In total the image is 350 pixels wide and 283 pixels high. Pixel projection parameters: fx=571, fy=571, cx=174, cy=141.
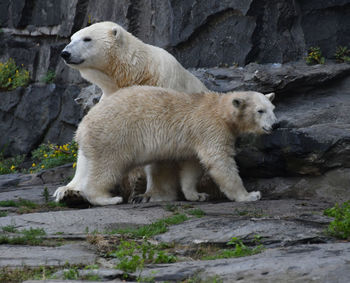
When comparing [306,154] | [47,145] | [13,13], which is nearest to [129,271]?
[306,154]

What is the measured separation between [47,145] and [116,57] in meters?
5.24

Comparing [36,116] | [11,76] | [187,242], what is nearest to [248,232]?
[187,242]

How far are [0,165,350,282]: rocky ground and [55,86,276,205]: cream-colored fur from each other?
396 mm

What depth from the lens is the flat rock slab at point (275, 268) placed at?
3.22m

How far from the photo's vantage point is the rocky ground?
3.41m

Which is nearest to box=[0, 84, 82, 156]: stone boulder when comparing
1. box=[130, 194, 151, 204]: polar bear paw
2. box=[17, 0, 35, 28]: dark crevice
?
box=[17, 0, 35, 28]: dark crevice

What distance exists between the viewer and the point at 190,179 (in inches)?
291

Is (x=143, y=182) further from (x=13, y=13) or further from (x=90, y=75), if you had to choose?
(x=13, y=13)

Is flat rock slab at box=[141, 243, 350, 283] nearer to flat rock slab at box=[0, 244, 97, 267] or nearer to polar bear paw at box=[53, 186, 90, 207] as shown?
flat rock slab at box=[0, 244, 97, 267]

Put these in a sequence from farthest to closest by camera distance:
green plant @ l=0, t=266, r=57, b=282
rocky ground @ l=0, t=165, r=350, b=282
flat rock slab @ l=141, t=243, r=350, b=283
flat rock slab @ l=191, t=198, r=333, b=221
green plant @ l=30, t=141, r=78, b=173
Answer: green plant @ l=30, t=141, r=78, b=173 < flat rock slab @ l=191, t=198, r=333, b=221 < green plant @ l=0, t=266, r=57, b=282 < rocky ground @ l=0, t=165, r=350, b=282 < flat rock slab @ l=141, t=243, r=350, b=283

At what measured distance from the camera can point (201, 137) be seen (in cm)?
709

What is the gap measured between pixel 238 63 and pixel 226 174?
348cm

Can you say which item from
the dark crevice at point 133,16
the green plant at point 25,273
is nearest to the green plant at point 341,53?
the dark crevice at point 133,16

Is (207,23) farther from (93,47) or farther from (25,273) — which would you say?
(25,273)
